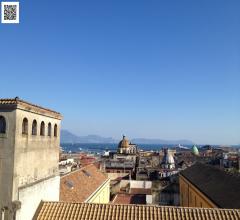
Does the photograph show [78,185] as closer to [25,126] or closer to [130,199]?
[25,126]

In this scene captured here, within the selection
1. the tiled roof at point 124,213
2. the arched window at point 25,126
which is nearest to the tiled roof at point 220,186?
the tiled roof at point 124,213

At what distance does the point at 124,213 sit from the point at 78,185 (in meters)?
14.9

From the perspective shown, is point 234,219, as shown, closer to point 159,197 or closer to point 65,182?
point 65,182

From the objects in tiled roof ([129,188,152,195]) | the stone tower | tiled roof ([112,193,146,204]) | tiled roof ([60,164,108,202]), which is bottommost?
tiled roof ([129,188,152,195])

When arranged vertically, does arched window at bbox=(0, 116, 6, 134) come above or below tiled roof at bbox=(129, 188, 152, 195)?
above

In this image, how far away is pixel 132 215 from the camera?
20000 millimetres

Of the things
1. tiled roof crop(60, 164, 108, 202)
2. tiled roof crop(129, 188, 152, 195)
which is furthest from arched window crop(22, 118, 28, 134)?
tiled roof crop(129, 188, 152, 195)

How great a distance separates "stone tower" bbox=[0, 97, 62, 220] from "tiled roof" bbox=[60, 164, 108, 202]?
654cm

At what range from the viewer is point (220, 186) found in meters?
30.4

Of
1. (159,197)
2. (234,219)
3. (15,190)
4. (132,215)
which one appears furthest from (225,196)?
(159,197)

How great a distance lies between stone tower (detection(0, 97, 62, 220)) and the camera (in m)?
18.2

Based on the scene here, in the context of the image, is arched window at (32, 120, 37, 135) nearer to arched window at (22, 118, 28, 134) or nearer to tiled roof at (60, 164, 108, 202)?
arched window at (22, 118, 28, 134)

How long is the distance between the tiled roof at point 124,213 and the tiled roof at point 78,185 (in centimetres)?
707

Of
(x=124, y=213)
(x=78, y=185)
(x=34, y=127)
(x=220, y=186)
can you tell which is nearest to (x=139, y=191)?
(x=78, y=185)
